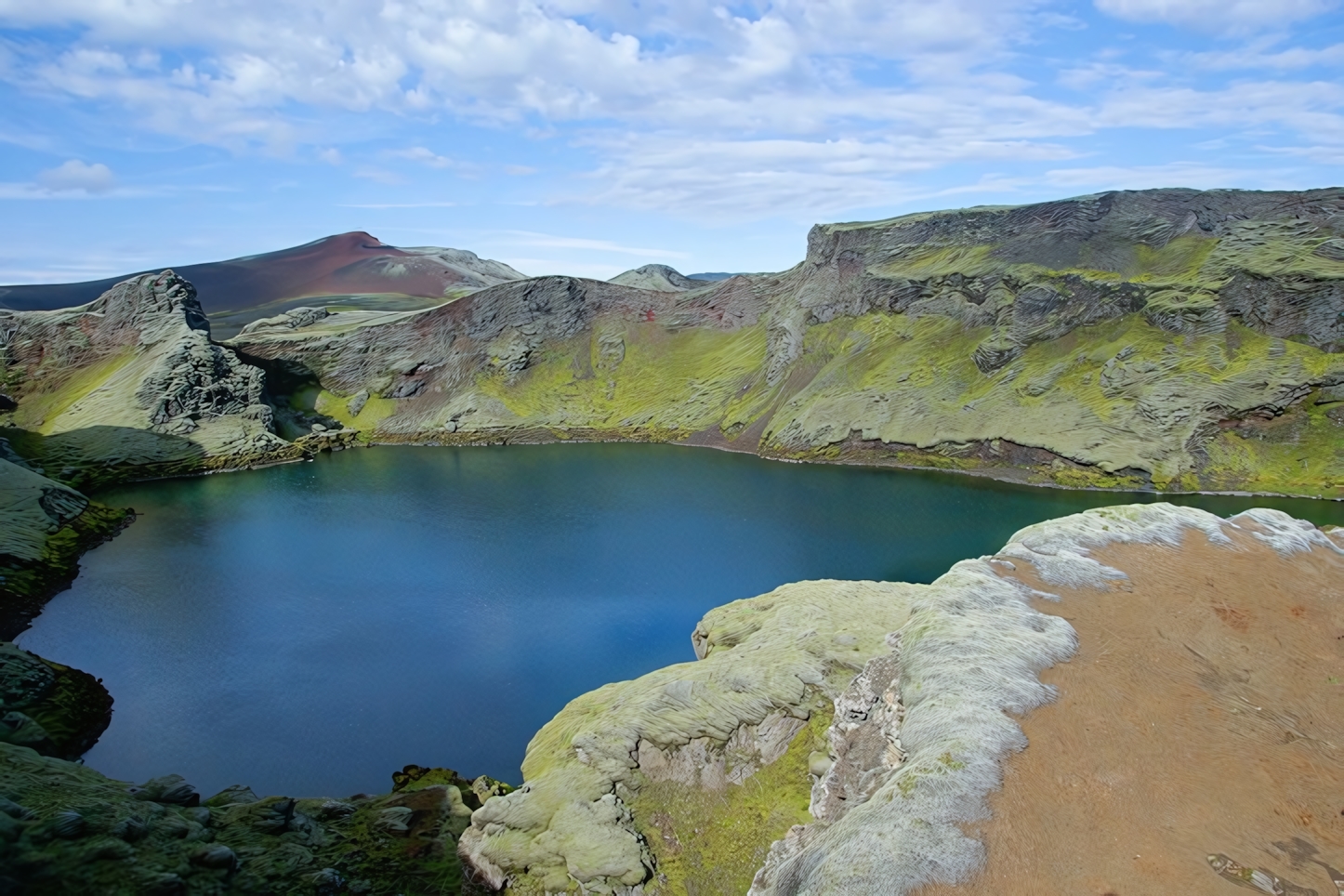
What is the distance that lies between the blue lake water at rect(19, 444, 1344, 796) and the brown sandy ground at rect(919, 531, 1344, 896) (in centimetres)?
2153

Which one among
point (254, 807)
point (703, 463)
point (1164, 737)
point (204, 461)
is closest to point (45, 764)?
point (254, 807)

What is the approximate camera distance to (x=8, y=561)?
50375mm

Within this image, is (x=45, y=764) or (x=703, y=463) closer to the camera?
(x=45, y=764)

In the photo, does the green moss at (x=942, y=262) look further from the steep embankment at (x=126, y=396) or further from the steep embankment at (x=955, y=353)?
the steep embankment at (x=126, y=396)

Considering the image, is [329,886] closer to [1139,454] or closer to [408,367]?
[1139,454]

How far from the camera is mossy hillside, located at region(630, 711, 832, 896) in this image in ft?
73.8

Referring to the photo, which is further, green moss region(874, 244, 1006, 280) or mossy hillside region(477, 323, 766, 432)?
mossy hillside region(477, 323, 766, 432)

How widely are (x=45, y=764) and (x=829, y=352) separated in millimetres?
93863

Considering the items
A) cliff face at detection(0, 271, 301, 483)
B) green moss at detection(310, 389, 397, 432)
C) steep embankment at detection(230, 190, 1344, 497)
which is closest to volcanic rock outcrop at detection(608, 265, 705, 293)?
steep embankment at detection(230, 190, 1344, 497)

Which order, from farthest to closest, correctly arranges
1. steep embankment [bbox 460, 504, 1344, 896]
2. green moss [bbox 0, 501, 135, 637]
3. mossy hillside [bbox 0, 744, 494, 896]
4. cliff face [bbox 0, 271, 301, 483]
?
cliff face [bbox 0, 271, 301, 483] < green moss [bbox 0, 501, 135, 637] < mossy hillside [bbox 0, 744, 494, 896] < steep embankment [bbox 460, 504, 1344, 896]

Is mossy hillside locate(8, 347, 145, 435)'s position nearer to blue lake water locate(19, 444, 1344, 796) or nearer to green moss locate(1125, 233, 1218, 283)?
blue lake water locate(19, 444, 1344, 796)

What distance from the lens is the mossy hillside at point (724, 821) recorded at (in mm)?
22500

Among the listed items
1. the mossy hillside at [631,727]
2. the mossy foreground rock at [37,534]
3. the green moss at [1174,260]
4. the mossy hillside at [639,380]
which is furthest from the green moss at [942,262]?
the mossy foreground rock at [37,534]

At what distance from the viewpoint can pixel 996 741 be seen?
17.3m
